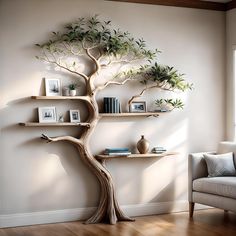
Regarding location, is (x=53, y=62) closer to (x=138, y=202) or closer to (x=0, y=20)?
(x=0, y=20)

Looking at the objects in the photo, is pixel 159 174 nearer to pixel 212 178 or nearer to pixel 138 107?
pixel 212 178

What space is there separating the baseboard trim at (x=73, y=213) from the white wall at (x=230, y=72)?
1.15 metres

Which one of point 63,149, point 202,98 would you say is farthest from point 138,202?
point 202,98

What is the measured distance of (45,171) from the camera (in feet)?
18.8

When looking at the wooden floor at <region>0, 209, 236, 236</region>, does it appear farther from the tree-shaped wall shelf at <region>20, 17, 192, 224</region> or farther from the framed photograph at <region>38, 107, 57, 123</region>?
the framed photograph at <region>38, 107, 57, 123</region>

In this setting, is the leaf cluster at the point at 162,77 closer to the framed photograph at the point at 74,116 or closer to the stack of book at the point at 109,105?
the stack of book at the point at 109,105

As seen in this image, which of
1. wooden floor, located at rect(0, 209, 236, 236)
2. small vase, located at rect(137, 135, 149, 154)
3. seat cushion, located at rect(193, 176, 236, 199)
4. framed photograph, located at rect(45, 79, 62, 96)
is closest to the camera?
wooden floor, located at rect(0, 209, 236, 236)

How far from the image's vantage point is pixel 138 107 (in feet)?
20.3

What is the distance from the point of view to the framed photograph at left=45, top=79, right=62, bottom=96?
5.70m

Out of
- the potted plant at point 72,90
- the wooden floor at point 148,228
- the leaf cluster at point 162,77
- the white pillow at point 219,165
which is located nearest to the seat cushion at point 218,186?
the white pillow at point 219,165

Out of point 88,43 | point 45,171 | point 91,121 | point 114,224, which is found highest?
point 88,43

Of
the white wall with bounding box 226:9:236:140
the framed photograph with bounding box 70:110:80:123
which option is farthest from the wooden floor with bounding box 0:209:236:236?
the white wall with bounding box 226:9:236:140

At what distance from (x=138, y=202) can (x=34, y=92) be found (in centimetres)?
188

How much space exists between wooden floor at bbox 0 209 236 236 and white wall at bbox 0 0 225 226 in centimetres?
30
